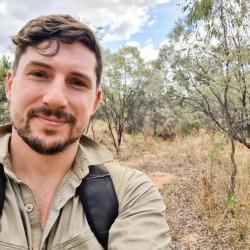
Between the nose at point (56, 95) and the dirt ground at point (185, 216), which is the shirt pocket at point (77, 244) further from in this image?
the dirt ground at point (185, 216)

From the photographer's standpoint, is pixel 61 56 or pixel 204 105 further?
pixel 204 105

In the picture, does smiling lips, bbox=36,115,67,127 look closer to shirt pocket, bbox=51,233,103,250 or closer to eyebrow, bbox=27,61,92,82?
eyebrow, bbox=27,61,92,82

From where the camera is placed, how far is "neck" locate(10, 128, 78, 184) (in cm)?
144

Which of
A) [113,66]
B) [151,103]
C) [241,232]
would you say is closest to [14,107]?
[241,232]

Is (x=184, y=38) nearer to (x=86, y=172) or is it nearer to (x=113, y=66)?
(x=86, y=172)

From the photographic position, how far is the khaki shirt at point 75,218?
1218mm

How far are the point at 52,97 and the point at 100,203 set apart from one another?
1.37ft

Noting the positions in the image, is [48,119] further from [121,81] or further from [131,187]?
[121,81]

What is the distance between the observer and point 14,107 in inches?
57.3

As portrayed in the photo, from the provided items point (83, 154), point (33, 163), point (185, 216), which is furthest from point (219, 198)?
point (33, 163)

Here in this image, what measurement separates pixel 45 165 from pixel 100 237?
366 millimetres

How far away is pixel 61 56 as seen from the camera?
147 cm

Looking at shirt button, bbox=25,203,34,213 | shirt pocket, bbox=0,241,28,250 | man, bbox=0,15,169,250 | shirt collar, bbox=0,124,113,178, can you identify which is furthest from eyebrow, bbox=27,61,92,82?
shirt pocket, bbox=0,241,28,250

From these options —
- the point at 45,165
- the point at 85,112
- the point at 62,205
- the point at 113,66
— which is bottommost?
the point at 62,205
